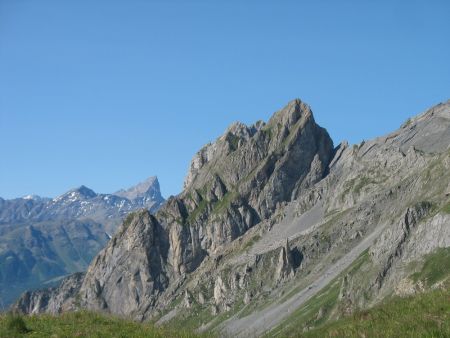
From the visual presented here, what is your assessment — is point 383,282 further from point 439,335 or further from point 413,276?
point 439,335

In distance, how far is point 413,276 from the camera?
143375 millimetres

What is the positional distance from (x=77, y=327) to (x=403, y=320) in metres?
12.3

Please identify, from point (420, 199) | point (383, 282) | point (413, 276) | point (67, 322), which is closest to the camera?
point (67, 322)

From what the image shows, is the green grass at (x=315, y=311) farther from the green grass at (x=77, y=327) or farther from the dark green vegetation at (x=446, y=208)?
the green grass at (x=77, y=327)

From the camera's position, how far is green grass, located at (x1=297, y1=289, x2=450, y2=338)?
17922 millimetres

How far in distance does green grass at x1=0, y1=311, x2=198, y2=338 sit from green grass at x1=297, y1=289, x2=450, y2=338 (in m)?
5.63

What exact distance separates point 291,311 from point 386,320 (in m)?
182

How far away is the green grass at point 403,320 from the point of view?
1792 centimetres

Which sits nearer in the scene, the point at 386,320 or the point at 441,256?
the point at 386,320

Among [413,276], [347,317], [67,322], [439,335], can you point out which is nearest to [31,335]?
[67,322]

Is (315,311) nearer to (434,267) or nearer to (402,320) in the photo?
(434,267)

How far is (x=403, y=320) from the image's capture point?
19.2m

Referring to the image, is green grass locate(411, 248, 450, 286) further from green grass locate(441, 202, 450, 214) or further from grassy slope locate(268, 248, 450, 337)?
grassy slope locate(268, 248, 450, 337)

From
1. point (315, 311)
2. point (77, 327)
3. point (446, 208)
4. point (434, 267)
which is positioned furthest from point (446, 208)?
point (77, 327)
